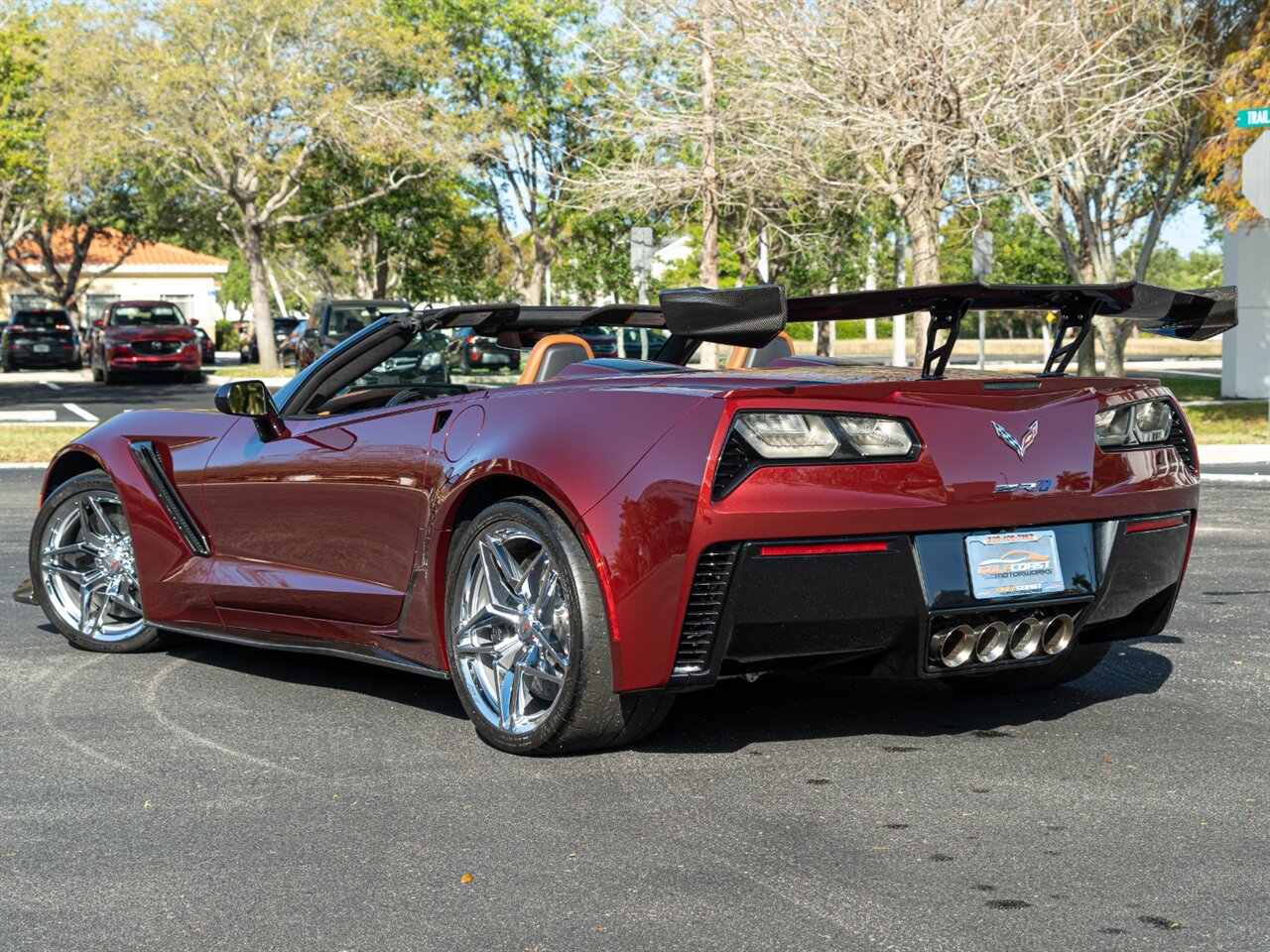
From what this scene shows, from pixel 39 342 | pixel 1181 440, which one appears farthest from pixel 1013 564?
pixel 39 342

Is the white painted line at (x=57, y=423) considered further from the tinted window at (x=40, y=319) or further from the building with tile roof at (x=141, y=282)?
the building with tile roof at (x=141, y=282)

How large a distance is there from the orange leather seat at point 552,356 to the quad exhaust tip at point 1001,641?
1.64 meters

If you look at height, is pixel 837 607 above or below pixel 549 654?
above

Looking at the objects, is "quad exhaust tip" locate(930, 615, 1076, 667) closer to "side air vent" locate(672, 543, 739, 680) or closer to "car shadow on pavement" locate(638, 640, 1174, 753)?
"car shadow on pavement" locate(638, 640, 1174, 753)

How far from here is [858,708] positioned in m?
5.61

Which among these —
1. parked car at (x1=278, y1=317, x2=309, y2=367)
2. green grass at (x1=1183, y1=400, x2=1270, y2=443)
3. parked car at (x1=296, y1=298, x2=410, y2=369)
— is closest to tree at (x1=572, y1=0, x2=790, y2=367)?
green grass at (x1=1183, y1=400, x2=1270, y2=443)

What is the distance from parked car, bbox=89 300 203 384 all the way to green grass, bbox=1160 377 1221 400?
69.8 ft

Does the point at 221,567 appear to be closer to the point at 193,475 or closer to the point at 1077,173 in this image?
the point at 193,475

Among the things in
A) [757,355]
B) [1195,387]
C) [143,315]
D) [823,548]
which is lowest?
[1195,387]

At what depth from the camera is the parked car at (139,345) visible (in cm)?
3806

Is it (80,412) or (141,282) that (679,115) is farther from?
(141,282)

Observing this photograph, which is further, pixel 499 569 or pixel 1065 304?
pixel 1065 304

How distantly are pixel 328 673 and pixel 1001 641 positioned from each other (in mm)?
2742

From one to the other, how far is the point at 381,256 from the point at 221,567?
5668 cm
